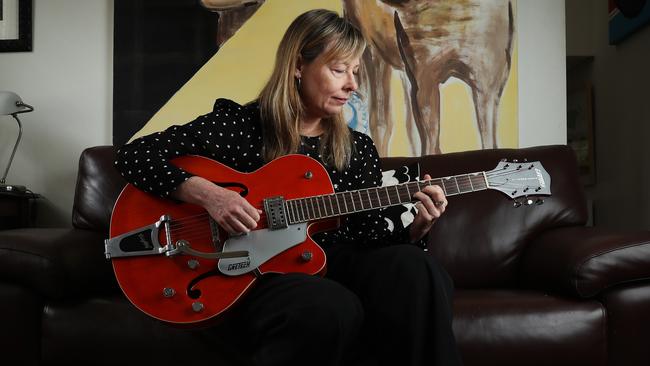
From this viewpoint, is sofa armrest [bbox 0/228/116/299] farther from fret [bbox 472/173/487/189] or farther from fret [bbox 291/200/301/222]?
fret [bbox 472/173/487/189]

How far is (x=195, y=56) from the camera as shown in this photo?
2.77 meters

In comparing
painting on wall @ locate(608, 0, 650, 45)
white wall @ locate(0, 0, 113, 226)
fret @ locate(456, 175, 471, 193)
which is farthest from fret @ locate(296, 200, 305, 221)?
painting on wall @ locate(608, 0, 650, 45)

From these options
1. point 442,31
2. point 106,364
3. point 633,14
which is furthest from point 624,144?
point 106,364

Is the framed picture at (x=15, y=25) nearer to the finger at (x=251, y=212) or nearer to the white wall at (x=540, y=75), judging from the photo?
the finger at (x=251, y=212)

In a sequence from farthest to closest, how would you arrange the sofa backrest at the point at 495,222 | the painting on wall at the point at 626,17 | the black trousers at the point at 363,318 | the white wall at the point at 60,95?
the painting on wall at the point at 626,17 < the white wall at the point at 60,95 < the sofa backrest at the point at 495,222 < the black trousers at the point at 363,318

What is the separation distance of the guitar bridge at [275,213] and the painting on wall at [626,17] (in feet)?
7.71

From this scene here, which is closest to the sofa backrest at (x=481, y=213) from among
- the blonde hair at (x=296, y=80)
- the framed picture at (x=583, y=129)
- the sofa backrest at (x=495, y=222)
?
the sofa backrest at (x=495, y=222)

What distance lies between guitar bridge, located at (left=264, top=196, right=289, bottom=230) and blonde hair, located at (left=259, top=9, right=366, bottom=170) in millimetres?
173

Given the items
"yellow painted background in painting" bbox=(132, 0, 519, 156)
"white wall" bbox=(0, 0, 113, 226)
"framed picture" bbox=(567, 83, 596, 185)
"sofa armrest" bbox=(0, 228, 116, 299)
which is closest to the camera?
"sofa armrest" bbox=(0, 228, 116, 299)

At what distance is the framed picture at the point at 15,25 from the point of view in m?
2.89

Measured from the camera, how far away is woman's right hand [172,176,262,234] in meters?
1.39

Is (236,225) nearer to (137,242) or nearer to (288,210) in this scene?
(288,210)

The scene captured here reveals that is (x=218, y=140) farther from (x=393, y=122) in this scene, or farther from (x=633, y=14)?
(x=633, y=14)

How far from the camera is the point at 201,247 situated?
143cm
